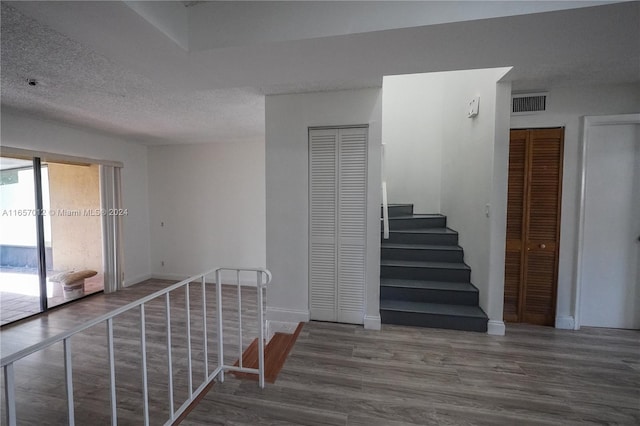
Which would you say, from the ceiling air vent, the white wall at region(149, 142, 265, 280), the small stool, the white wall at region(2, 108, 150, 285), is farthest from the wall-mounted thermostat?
the small stool

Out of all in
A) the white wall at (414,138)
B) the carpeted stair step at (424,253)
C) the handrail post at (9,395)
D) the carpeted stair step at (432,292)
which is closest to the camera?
the handrail post at (9,395)

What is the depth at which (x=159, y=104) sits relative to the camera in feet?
9.80

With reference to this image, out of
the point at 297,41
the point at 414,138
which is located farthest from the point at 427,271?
the point at 297,41

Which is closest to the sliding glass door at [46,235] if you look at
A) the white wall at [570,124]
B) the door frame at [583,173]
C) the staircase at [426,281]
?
the staircase at [426,281]

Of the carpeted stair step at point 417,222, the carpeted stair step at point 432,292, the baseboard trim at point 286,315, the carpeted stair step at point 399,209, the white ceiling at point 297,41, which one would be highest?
the white ceiling at point 297,41

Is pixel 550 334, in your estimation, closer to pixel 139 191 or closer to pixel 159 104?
pixel 159 104

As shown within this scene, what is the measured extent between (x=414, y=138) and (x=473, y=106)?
1386 mm

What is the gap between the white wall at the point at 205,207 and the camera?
4.80 m

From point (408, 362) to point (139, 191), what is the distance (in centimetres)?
535

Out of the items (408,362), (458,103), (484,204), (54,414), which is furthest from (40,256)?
(458,103)

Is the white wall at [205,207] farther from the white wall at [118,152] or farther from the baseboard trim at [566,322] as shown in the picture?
the baseboard trim at [566,322]

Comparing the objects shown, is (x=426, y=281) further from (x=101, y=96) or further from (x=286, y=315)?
(x=101, y=96)

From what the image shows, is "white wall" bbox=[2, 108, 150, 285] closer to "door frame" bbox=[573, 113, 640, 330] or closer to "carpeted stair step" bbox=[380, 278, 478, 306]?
"carpeted stair step" bbox=[380, 278, 478, 306]

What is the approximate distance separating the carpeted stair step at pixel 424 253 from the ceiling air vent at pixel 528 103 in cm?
167
